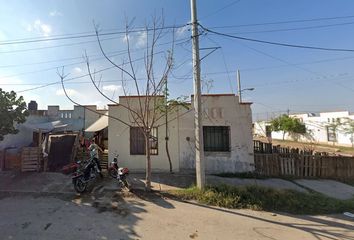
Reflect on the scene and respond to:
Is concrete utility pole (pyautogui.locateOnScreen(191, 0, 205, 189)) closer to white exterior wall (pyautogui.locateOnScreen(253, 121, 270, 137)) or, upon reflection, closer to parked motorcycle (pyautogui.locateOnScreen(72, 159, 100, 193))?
parked motorcycle (pyautogui.locateOnScreen(72, 159, 100, 193))

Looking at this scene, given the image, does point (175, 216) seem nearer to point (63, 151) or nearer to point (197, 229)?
point (197, 229)

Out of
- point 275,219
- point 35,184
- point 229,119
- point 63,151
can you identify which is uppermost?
point 229,119

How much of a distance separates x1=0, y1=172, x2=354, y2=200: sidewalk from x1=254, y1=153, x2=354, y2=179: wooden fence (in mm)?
678

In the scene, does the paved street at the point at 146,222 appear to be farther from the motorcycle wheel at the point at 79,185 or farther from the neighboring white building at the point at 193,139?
the neighboring white building at the point at 193,139

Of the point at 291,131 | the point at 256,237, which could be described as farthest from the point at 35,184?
the point at 291,131

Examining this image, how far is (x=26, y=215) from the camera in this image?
6.29 m

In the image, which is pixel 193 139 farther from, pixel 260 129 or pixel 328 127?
pixel 260 129

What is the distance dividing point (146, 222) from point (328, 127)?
37769 millimetres

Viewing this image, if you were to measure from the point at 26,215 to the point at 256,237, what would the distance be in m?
5.80

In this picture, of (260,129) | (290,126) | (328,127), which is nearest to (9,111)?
(328,127)

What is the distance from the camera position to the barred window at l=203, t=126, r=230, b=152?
1136 cm

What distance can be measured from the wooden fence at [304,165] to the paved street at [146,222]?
4.58 meters

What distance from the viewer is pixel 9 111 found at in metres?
10.5

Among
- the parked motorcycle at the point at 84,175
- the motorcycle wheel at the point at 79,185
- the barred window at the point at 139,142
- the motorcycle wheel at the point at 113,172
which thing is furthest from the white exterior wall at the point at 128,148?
the motorcycle wheel at the point at 79,185
